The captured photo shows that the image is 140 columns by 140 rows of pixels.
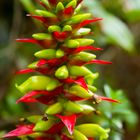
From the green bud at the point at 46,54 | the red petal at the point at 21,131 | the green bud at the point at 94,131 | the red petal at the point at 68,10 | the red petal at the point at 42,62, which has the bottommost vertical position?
the green bud at the point at 94,131

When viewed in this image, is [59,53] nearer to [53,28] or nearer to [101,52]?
[53,28]

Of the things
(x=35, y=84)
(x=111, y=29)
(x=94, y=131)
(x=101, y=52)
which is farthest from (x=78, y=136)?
(x=101, y=52)

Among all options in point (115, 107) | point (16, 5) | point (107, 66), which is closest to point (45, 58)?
point (115, 107)

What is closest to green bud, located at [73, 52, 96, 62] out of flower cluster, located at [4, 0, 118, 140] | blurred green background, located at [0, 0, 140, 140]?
flower cluster, located at [4, 0, 118, 140]

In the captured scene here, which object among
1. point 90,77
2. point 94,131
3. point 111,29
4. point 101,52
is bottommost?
point 101,52

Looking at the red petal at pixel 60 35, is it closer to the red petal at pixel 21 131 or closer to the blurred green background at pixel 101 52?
the red petal at pixel 21 131

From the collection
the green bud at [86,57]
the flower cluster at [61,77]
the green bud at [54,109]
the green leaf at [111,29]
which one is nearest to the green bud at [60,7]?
the flower cluster at [61,77]
